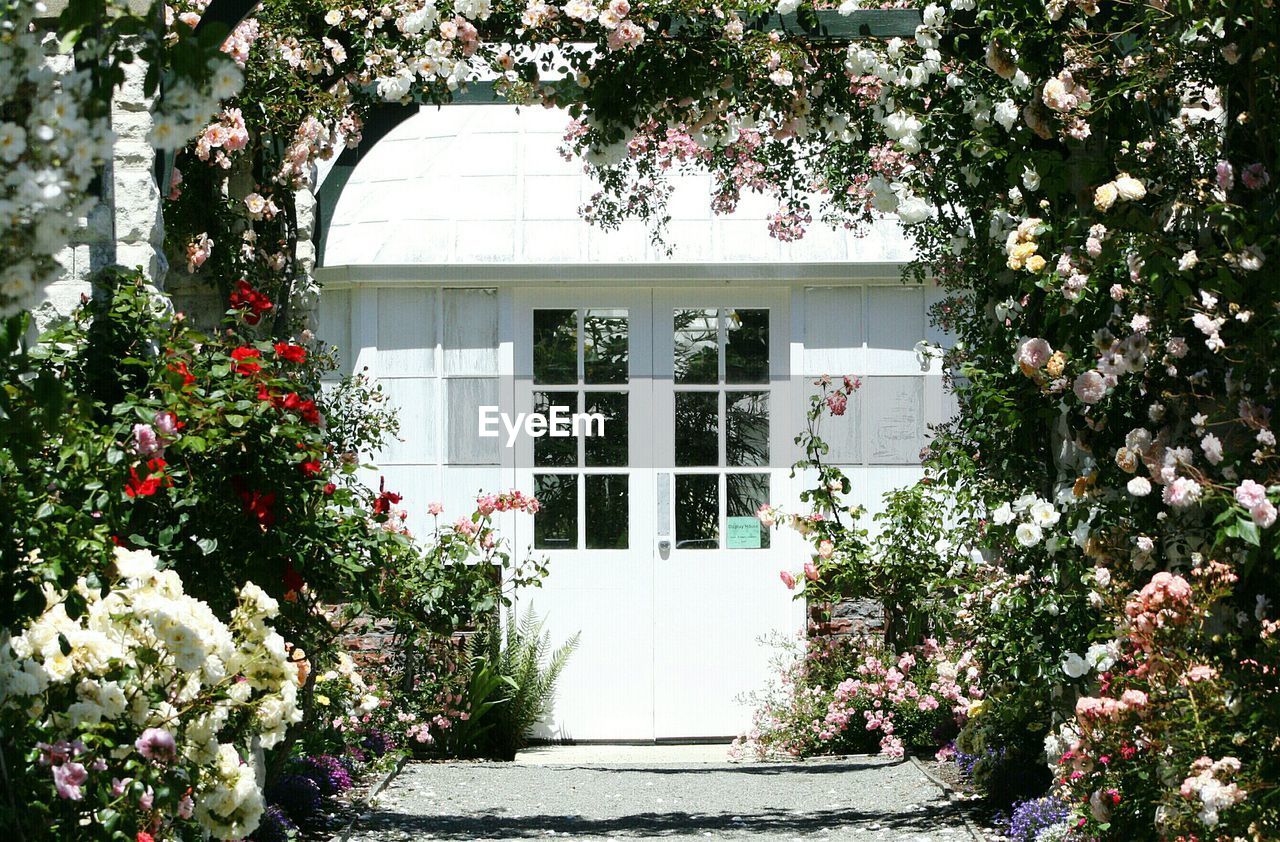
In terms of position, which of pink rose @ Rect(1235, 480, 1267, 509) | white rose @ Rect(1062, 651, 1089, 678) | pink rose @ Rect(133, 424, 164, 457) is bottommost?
white rose @ Rect(1062, 651, 1089, 678)

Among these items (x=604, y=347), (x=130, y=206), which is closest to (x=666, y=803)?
(x=604, y=347)

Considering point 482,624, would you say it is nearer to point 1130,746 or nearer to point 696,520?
point 696,520

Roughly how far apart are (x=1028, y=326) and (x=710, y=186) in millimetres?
4402

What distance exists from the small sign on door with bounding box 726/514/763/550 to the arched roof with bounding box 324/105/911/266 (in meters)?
1.42

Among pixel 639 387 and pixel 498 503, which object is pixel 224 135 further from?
pixel 639 387

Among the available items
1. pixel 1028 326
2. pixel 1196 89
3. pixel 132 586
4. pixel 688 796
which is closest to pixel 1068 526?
pixel 1028 326

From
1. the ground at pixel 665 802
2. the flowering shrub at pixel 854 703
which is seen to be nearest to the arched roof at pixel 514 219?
the flowering shrub at pixel 854 703

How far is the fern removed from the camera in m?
7.39

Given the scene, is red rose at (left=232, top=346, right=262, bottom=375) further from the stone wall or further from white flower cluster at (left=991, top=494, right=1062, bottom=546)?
white flower cluster at (left=991, top=494, right=1062, bottom=546)

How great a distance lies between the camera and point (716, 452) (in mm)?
8055

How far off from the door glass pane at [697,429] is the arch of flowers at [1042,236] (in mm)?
2000

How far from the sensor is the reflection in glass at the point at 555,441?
8031 millimetres

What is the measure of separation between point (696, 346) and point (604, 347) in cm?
51

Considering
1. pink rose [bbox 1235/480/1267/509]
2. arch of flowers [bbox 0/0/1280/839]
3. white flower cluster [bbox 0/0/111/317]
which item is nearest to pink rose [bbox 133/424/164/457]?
arch of flowers [bbox 0/0/1280/839]
